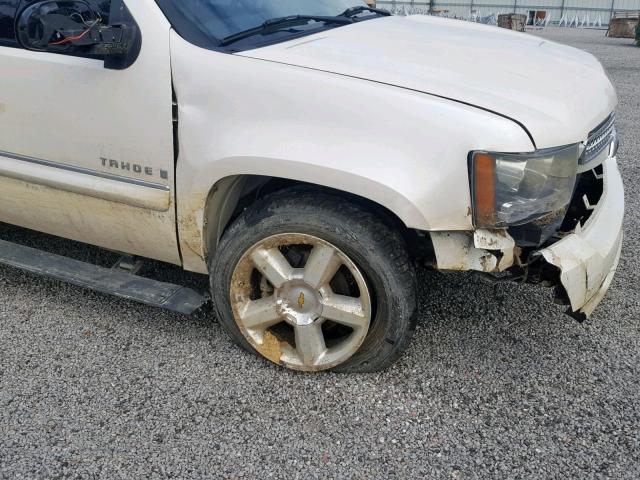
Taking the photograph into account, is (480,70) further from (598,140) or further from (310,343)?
(310,343)

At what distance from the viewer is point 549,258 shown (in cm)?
220

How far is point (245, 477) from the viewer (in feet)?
6.98

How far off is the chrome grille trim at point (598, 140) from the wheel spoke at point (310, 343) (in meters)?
1.23

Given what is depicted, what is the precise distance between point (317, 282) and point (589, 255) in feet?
3.42

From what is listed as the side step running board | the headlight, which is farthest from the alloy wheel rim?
the headlight

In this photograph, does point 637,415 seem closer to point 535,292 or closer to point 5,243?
point 535,292

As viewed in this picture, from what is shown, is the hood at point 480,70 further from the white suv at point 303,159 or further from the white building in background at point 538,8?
the white building in background at point 538,8

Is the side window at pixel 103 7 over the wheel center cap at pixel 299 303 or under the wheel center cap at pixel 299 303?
over

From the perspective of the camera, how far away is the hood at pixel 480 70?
2195 mm

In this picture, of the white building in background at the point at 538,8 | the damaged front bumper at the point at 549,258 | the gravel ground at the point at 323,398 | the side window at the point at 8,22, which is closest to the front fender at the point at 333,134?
the damaged front bumper at the point at 549,258

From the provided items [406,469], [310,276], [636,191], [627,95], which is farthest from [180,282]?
[627,95]

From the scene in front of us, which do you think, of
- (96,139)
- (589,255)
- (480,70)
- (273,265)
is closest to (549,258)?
(589,255)

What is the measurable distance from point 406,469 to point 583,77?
1.77 m

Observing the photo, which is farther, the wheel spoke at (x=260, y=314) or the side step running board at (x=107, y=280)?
the side step running board at (x=107, y=280)
